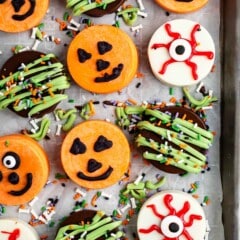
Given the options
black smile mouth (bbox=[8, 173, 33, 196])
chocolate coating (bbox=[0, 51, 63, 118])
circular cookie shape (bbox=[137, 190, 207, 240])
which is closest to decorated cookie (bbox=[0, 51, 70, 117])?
chocolate coating (bbox=[0, 51, 63, 118])

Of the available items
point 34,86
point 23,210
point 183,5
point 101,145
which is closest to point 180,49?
point 183,5

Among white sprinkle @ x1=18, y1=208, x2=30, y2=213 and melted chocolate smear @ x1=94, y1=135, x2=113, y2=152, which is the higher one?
melted chocolate smear @ x1=94, y1=135, x2=113, y2=152

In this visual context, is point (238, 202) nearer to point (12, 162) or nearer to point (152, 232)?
point (152, 232)

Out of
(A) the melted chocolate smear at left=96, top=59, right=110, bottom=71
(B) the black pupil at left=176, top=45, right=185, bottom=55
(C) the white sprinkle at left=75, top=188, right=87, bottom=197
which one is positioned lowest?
(C) the white sprinkle at left=75, top=188, right=87, bottom=197

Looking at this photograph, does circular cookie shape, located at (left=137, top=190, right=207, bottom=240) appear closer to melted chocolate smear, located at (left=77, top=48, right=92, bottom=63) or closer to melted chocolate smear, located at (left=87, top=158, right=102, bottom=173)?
melted chocolate smear, located at (left=87, top=158, right=102, bottom=173)

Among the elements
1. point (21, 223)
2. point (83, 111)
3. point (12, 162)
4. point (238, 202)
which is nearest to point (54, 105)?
point (83, 111)

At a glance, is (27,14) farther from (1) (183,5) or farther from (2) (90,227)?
(2) (90,227)
